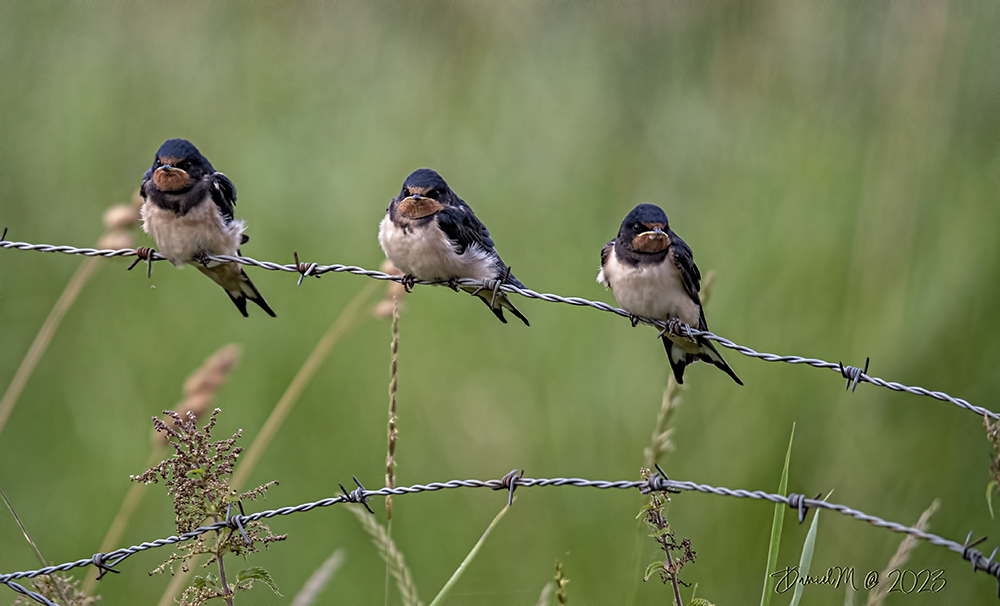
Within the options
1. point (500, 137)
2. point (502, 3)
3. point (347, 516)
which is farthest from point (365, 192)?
point (347, 516)

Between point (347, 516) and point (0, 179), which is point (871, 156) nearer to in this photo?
point (347, 516)

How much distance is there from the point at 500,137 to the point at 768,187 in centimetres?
167

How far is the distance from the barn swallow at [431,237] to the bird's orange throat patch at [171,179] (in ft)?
2.46

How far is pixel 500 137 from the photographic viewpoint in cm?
541

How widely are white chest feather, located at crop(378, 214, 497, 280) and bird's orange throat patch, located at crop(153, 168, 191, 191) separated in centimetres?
75

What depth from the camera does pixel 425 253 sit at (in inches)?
131

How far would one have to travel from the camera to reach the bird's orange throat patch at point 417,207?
11.1 feet

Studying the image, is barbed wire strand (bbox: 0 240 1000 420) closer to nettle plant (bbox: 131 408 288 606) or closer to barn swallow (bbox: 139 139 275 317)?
barn swallow (bbox: 139 139 275 317)

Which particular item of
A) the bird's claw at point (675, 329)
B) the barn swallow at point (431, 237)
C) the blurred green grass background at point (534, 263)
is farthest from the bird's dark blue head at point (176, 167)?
the bird's claw at point (675, 329)

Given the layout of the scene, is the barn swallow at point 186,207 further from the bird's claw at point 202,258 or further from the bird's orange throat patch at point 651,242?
the bird's orange throat patch at point 651,242

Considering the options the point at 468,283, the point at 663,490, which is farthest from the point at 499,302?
the point at 663,490

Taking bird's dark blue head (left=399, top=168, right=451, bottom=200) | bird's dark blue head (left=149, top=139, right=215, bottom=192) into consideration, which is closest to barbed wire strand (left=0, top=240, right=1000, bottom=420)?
bird's dark blue head (left=149, top=139, right=215, bottom=192)

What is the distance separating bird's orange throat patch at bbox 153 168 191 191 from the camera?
127 inches

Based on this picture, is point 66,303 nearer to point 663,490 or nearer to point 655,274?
point 655,274
